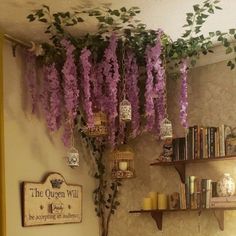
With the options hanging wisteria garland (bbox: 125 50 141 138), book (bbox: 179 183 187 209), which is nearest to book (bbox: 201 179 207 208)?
book (bbox: 179 183 187 209)

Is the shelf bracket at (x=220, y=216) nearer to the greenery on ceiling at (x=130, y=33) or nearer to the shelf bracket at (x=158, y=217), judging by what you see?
the shelf bracket at (x=158, y=217)

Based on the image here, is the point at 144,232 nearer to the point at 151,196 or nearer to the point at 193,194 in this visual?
the point at 151,196

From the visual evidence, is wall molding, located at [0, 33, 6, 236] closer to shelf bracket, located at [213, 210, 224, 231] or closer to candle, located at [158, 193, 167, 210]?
candle, located at [158, 193, 167, 210]

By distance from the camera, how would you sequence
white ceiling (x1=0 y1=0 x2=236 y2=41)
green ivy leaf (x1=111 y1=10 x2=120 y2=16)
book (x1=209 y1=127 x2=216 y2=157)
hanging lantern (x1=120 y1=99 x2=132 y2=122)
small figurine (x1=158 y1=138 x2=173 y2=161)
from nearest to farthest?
white ceiling (x1=0 y1=0 x2=236 y2=41) < green ivy leaf (x1=111 y1=10 x2=120 y2=16) < hanging lantern (x1=120 y1=99 x2=132 y2=122) < book (x1=209 y1=127 x2=216 y2=157) < small figurine (x1=158 y1=138 x2=173 y2=161)

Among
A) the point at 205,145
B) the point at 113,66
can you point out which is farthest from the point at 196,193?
the point at 113,66

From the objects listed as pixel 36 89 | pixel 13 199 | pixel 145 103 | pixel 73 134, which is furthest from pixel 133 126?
pixel 13 199

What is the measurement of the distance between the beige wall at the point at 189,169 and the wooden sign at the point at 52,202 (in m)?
0.46

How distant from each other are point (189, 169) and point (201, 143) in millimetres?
310

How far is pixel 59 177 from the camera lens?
3662 millimetres

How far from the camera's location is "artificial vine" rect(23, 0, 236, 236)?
10.9 feet

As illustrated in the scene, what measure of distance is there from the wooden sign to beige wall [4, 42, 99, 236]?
0.05 metres

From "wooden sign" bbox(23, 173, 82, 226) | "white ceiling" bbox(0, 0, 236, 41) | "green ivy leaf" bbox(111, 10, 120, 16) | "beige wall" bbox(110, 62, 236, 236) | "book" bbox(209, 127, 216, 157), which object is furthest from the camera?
"beige wall" bbox(110, 62, 236, 236)

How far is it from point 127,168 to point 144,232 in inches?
23.0

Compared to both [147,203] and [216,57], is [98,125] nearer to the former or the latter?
[147,203]
